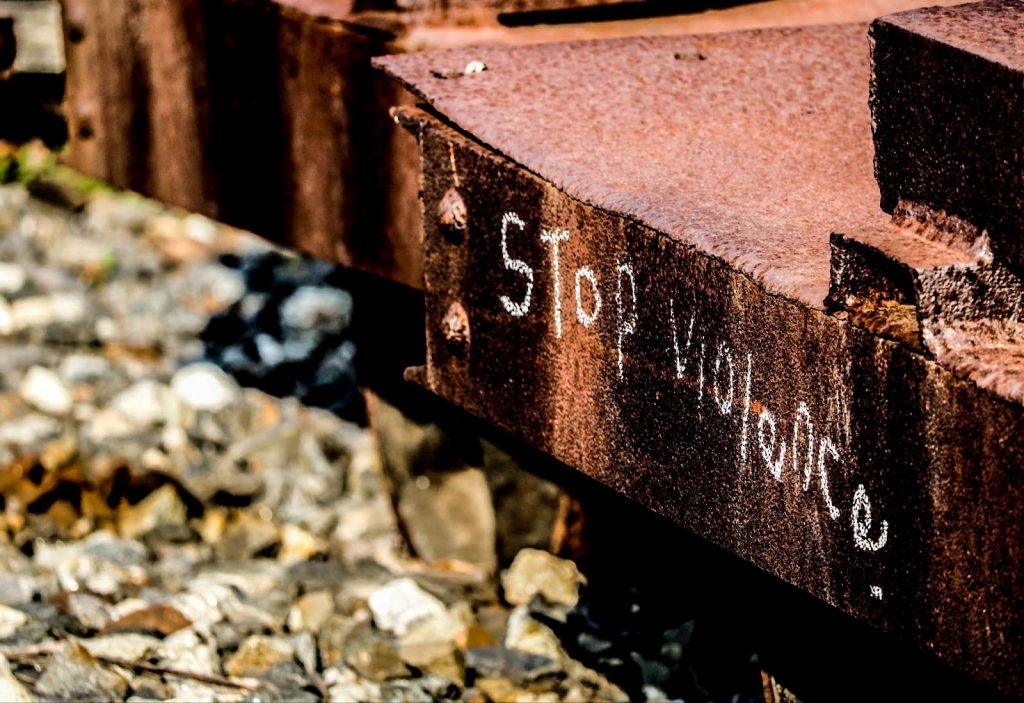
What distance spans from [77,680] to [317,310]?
2.72 metres

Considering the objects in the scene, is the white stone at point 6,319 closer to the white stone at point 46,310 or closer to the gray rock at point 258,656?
the white stone at point 46,310

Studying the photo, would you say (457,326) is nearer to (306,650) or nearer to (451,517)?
(306,650)

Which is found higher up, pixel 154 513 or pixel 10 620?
pixel 10 620

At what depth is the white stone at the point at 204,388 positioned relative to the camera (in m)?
4.49

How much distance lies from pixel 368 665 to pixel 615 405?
1192 mm

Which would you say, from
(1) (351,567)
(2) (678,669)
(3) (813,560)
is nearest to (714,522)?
(3) (813,560)

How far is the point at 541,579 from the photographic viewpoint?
3.35 m

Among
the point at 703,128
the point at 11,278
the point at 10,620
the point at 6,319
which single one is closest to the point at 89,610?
the point at 10,620

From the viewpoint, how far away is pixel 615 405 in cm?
196

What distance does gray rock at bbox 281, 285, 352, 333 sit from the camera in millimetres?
5188

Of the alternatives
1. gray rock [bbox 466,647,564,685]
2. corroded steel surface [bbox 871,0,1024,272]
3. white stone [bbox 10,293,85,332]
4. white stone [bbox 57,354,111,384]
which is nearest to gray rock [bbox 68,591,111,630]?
gray rock [bbox 466,647,564,685]

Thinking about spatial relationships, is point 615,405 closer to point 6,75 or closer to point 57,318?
point 6,75

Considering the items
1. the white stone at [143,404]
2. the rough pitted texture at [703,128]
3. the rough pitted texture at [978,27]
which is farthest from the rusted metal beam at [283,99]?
the white stone at [143,404]

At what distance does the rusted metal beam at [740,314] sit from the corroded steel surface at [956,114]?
3 centimetres
